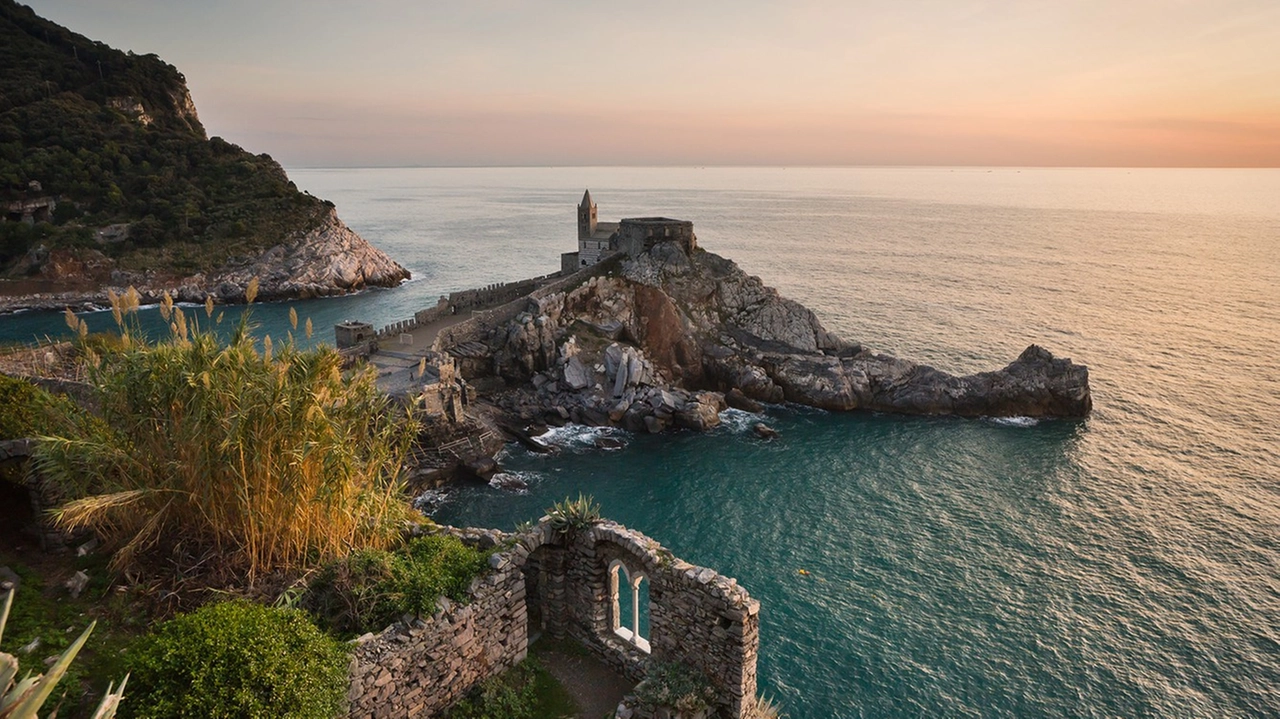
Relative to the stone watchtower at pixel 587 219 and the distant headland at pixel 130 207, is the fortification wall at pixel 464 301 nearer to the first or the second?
the stone watchtower at pixel 587 219

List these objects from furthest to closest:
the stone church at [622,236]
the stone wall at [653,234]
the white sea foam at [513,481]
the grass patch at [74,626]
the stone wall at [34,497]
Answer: the stone church at [622,236] → the stone wall at [653,234] → the white sea foam at [513,481] → the stone wall at [34,497] → the grass patch at [74,626]

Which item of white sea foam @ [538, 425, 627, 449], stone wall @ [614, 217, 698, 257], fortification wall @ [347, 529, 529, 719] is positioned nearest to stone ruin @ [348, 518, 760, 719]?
fortification wall @ [347, 529, 529, 719]

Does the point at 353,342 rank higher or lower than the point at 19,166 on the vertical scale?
lower

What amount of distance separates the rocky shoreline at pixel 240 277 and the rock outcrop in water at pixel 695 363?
39.4 metres

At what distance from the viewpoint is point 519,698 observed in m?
13.3

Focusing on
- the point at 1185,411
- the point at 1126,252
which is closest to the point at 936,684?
the point at 1185,411

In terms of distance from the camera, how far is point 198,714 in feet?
28.8

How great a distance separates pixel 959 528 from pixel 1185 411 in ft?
78.1

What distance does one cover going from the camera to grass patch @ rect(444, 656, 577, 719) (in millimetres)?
12845

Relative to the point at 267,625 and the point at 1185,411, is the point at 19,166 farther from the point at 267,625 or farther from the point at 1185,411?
the point at 1185,411

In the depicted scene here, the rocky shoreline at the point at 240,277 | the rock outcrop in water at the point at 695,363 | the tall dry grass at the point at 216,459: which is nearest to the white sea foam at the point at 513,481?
the rock outcrop in water at the point at 695,363

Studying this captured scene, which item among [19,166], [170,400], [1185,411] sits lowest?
[1185,411]

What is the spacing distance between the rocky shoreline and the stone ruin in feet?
203

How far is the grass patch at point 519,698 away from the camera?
42.1 feet
